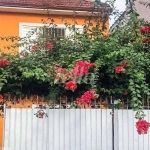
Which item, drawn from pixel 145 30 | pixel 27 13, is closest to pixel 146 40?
pixel 145 30

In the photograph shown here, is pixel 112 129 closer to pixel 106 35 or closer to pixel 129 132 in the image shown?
pixel 129 132

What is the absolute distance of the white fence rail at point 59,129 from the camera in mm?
5863

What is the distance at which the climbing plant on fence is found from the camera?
5.45 m

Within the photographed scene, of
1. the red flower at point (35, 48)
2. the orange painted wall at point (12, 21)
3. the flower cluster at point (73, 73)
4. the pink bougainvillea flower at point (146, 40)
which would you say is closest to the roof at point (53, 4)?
the orange painted wall at point (12, 21)

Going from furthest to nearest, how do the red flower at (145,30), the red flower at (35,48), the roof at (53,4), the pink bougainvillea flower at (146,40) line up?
the roof at (53,4) → the red flower at (35,48) → the red flower at (145,30) → the pink bougainvillea flower at (146,40)

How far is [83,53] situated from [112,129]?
1.38m

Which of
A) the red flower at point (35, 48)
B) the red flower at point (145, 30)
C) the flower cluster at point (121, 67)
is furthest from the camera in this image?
the red flower at point (35, 48)

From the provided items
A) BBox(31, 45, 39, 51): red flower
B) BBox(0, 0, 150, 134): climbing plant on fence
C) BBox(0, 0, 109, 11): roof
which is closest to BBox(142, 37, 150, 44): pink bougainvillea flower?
BBox(0, 0, 150, 134): climbing plant on fence

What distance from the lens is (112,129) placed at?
593cm

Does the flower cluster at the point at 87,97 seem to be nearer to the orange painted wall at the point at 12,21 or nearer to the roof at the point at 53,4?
the roof at the point at 53,4

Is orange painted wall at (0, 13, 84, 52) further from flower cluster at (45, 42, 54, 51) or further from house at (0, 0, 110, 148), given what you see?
flower cluster at (45, 42, 54, 51)

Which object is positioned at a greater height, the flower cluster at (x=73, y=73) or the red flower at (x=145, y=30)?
the red flower at (x=145, y=30)

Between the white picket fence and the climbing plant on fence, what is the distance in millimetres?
361

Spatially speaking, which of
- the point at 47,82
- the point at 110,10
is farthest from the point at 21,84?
the point at 110,10
